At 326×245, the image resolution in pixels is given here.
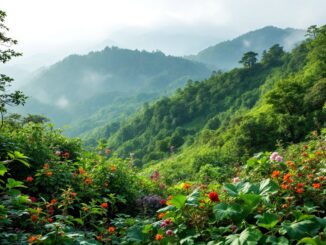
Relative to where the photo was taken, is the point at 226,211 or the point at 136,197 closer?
the point at 226,211

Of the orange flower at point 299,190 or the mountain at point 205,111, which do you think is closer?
the orange flower at point 299,190

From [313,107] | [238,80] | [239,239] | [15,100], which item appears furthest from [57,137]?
[238,80]

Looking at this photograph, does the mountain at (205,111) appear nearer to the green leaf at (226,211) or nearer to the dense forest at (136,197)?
the dense forest at (136,197)

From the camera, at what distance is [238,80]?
507 ft

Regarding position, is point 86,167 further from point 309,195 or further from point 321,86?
point 321,86

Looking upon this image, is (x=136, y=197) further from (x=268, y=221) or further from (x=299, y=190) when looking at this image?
(x=268, y=221)

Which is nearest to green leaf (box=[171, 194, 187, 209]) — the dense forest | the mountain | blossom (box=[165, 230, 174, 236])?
the dense forest

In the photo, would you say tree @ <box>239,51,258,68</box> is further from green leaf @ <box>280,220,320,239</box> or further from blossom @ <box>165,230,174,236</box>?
green leaf @ <box>280,220,320,239</box>

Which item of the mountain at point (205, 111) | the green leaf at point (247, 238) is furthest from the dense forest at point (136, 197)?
the mountain at point (205, 111)

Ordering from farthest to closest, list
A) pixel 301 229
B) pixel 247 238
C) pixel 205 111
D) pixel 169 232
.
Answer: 1. pixel 205 111
2. pixel 169 232
3. pixel 301 229
4. pixel 247 238

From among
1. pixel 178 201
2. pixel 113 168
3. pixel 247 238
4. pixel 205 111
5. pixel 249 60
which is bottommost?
pixel 247 238

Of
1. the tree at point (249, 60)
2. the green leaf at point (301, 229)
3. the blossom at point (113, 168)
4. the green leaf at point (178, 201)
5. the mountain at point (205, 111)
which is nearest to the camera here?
the green leaf at point (301, 229)

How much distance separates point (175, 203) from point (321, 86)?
52159mm

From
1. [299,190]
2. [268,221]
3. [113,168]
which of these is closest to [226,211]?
[268,221]
